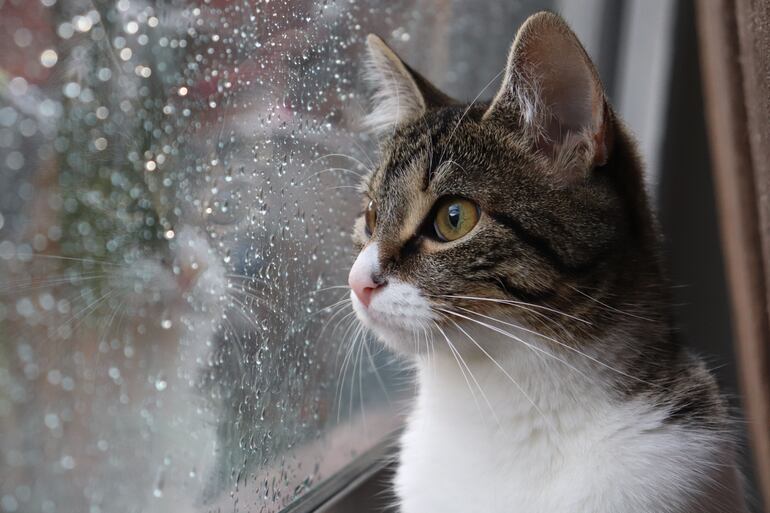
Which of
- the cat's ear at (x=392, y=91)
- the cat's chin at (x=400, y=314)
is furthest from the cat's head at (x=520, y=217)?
the cat's ear at (x=392, y=91)

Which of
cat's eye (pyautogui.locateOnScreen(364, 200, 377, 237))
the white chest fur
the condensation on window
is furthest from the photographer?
cat's eye (pyautogui.locateOnScreen(364, 200, 377, 237))

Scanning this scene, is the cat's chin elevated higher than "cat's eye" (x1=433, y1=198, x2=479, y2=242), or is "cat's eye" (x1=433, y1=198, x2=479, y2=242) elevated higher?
"cat's eye" (x1=433, y1=198, x2=479, y2=242)

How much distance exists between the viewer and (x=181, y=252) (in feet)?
2.71

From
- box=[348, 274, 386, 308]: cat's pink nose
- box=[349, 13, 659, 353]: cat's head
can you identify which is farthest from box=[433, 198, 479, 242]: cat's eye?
box=[348, 274, 386, 308]: cat's pink nose

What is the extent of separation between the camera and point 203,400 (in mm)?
872

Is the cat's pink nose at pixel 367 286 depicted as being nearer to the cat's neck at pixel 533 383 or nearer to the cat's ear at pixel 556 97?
the cat's neck at pixel 533 383

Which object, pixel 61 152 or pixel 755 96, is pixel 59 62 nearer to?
pixel 61 152

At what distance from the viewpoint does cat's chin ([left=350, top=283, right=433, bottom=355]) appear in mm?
855

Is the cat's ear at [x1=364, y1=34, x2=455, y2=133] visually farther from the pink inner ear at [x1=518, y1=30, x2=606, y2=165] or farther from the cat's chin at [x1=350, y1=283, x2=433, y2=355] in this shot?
the cat's chin at [x1=350, y1=283, x2=433, y2=355]

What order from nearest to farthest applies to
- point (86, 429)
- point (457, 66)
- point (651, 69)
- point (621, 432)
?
1. point (86, 429)
2. point (621, 432)
3. point (457, 66)
4. point (651, 69)

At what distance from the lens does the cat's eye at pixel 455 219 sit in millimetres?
897

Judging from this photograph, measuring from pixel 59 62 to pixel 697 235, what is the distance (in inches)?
84.7

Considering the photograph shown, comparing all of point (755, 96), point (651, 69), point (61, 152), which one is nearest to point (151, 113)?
point (61, 152)

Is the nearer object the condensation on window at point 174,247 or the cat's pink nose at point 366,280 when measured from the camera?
the condensation on window at point 174,247
